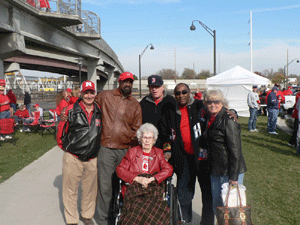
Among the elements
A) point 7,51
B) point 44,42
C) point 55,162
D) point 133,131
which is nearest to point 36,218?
point 133,131

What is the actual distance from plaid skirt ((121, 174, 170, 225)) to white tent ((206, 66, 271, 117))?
45.1 ft

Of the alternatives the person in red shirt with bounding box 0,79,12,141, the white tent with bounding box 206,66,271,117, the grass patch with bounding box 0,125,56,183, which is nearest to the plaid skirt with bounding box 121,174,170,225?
the grass patch with bounding box 0,125,56,183

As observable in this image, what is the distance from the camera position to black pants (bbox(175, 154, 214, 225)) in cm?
370

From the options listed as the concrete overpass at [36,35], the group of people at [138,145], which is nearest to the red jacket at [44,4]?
the concrete overpass at [36,35]

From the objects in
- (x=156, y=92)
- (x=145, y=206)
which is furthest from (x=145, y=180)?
(x=156, y=92)

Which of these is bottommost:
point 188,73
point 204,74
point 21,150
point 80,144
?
point 21,150

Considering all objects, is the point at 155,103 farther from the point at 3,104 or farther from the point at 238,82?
the point at 238,82

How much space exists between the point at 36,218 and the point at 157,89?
8.89 ft

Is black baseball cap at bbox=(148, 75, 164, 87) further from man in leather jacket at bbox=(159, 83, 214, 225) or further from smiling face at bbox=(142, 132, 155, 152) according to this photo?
smiling face at bbox=(142, 132, 155, 152)

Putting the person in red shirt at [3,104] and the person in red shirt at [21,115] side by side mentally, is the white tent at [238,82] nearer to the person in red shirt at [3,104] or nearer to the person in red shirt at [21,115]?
the person in red shirt at [21,115]

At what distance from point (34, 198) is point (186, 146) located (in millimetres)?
3137

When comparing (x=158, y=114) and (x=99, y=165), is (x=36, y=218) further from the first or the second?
(x=158, y=114)

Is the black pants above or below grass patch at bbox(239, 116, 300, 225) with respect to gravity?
above

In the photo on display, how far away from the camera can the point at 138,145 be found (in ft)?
12.8
